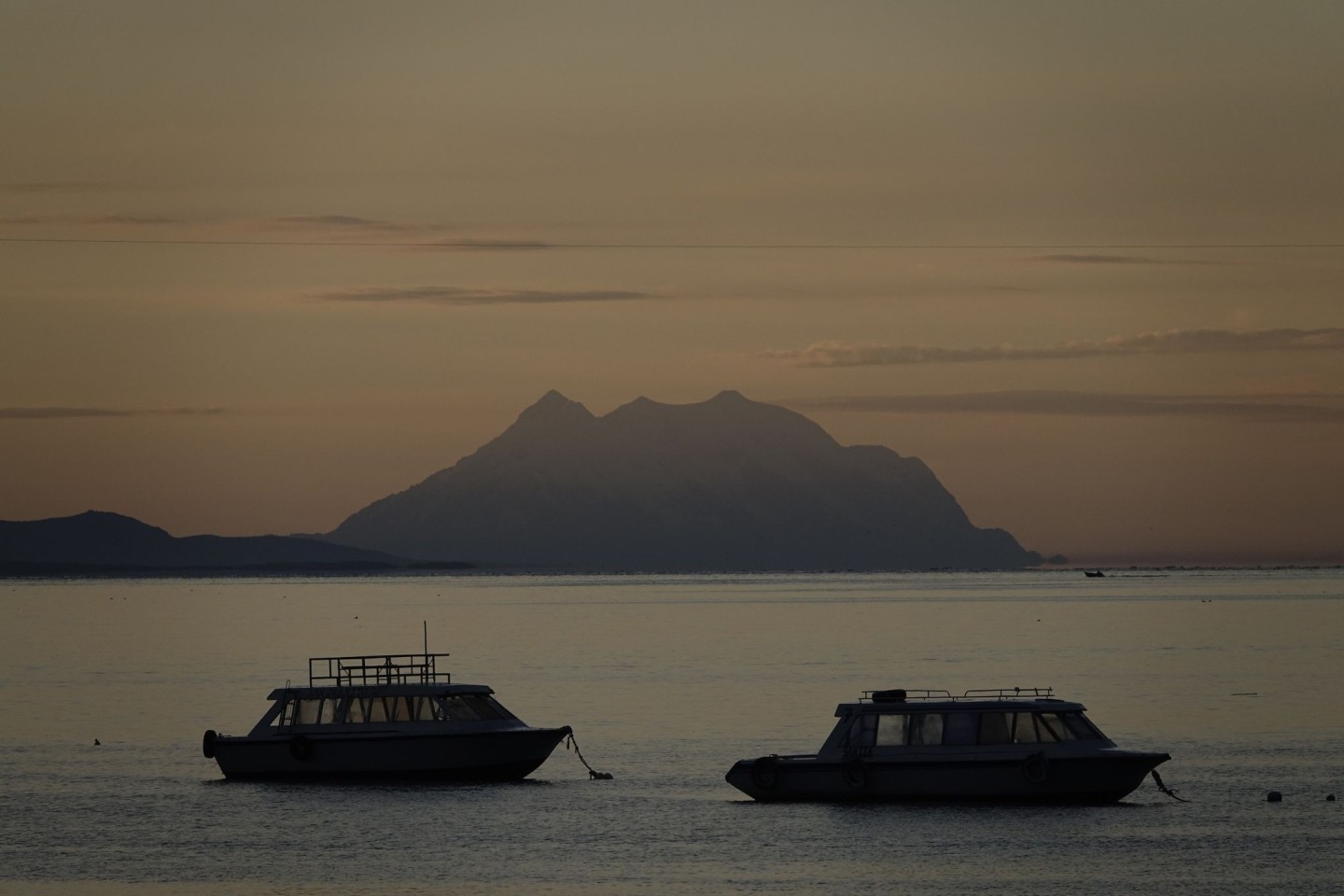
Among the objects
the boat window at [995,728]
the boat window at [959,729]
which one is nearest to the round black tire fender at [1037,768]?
the boat window at [995,728]

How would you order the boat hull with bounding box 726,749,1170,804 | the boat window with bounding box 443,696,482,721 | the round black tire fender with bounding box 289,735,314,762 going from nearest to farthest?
the boat hull with bounding box 726,749,1170,804
the boat window with bounding box 443,696,482,721
the round black tire fender with bounding box 289,735,314,762

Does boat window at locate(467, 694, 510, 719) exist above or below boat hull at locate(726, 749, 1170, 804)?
above

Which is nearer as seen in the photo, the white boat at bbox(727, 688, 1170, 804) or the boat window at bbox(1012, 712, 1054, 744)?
the white boat at bbox(727, 688, 1170, 804)

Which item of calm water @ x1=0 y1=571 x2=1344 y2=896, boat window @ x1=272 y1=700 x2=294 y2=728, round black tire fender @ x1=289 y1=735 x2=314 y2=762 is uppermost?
boat window @ x1=272 y1=700 x2=294 y2=728

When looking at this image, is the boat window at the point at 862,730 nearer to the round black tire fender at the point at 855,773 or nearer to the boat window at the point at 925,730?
the round black tire fender at the point at 855,773

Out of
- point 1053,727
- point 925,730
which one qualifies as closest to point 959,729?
point 925,730

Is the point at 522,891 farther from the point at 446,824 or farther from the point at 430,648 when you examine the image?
the point at 430,648

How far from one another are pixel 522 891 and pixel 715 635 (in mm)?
146287

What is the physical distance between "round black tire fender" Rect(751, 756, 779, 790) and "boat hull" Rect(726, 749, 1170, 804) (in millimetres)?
947

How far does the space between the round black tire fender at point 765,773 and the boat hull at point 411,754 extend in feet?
23.1

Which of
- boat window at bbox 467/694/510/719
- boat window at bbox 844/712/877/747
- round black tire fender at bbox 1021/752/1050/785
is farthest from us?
boat window at bbox 467/694/510/719

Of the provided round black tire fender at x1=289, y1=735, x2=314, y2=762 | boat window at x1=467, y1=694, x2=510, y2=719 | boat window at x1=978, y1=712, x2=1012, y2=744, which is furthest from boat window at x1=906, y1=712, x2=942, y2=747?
round black tire fender at x1=289, y1=735, x2=314, y2=762

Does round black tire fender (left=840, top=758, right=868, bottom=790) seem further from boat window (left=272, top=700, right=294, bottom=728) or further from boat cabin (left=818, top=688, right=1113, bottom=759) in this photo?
boat window (left=272, top=700, right=294, bottom=728)

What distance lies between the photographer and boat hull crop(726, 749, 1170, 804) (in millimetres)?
60594
